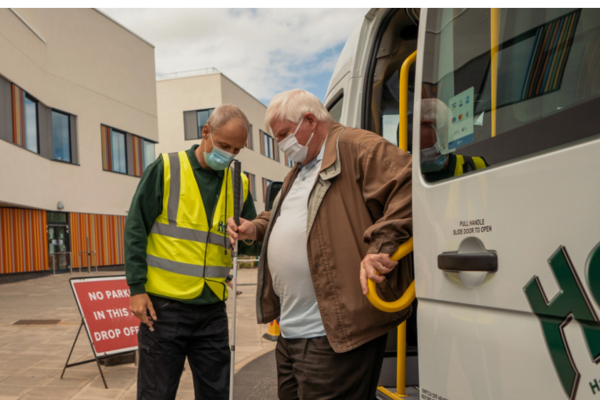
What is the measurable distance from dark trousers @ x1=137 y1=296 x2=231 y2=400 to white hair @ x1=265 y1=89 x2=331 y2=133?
120 cm

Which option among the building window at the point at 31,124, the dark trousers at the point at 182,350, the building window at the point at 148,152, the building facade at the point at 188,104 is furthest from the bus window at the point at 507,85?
the building facade at the point at 188,104

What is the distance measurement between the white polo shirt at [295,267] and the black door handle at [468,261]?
2.08 ft

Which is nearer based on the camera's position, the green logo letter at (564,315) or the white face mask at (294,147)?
the green logo letter at (564,315)

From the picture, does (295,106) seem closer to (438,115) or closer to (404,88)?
(404,88)

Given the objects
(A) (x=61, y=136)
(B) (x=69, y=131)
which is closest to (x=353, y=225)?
(A) (x=61, y=136)

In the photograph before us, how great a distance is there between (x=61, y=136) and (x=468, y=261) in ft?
62.9

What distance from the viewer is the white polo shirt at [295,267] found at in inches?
81.7

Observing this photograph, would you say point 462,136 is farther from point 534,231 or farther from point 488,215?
point 534,231

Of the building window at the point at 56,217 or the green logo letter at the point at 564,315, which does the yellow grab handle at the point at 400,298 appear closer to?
the green logo letter at the point at 564,315

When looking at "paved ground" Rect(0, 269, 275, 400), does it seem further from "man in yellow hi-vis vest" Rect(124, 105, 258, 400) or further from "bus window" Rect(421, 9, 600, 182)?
"bus window" Rect(421, 9, 600, 182)

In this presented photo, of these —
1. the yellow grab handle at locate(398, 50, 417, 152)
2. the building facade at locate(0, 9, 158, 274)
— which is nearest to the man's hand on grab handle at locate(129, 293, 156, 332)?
the yellow grab handle at locate(398, 50, 417, 152)

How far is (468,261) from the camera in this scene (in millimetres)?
1457

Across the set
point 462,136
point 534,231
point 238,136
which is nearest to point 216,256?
point 238,136

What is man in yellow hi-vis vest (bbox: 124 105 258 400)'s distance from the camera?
2.63 meters
